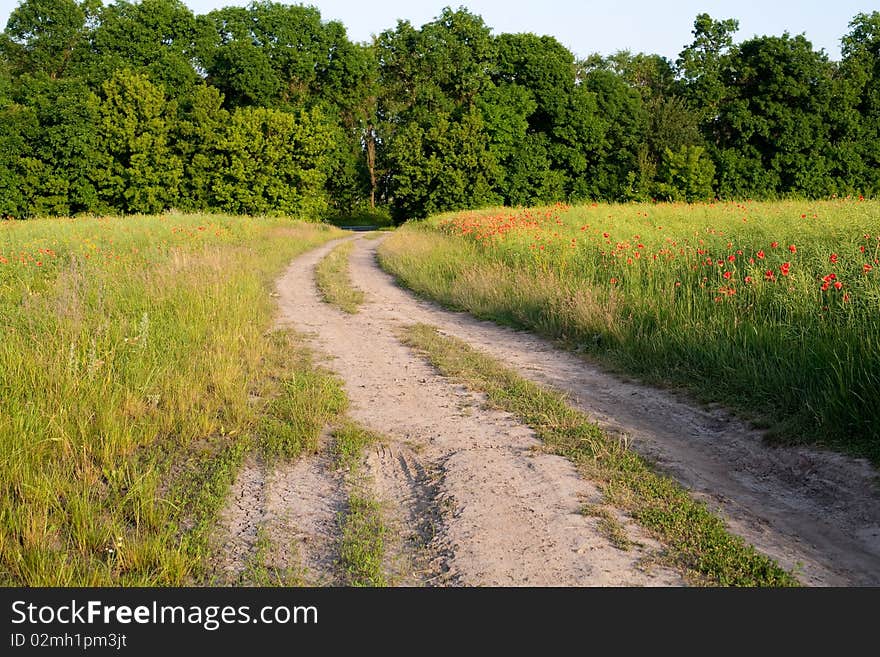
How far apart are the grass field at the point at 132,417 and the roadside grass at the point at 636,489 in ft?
5.49

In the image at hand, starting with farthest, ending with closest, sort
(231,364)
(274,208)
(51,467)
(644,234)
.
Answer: (274,208) → (644,234) → (231,364) → (51,467)

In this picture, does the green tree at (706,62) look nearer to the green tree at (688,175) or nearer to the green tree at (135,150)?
the green tree at (688,175)

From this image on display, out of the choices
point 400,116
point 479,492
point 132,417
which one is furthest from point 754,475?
point 400,116

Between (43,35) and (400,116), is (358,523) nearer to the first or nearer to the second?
(400,116)

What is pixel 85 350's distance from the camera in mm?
5836

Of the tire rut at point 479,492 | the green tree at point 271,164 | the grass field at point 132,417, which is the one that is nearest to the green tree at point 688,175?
the green tree at point 271,164

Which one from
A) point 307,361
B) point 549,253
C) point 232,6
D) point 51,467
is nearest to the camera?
point 51,467

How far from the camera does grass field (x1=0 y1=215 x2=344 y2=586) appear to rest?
3422mm

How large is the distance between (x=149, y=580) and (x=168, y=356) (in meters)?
3.70

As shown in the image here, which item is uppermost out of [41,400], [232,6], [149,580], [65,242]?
[232,6]

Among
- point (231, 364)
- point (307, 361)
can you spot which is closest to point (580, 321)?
point (307, 361)

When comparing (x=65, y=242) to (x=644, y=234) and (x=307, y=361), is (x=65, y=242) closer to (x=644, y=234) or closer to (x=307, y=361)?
(x=307, y=361)

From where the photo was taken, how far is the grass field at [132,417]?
342cm

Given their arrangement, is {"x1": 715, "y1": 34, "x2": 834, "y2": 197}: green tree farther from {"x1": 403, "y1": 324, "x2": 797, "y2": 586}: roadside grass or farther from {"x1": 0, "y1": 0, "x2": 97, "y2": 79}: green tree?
{"x1": 0, "y1": 0, "x2": 97, "y2": 79}: green tree
